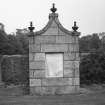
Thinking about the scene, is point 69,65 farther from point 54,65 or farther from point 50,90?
point 50,90

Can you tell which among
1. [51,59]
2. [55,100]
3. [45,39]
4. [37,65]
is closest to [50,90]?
[37,65]

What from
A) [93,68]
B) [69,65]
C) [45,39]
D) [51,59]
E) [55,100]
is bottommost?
[55,100]

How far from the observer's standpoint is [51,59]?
8141 mm

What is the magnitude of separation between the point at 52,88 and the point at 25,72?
3.23 meters

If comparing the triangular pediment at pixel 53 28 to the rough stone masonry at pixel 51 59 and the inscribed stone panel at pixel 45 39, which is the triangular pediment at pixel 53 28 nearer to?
the rough stone masonry at pixel 51 59

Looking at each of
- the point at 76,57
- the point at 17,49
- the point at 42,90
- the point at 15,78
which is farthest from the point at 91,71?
the point at 17,49

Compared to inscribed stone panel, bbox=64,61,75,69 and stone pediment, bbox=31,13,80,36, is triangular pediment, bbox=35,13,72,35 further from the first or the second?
inscribed stone panel, bbox=64,61,75,69

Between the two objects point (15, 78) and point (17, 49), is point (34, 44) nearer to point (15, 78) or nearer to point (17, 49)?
point (15, 78)

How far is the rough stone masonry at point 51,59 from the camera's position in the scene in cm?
810

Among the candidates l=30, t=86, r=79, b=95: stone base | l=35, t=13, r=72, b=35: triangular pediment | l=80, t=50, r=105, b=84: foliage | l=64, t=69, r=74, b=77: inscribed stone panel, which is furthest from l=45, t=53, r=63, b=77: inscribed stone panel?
Result: l=80, t=50, r=105, b=84: foliage

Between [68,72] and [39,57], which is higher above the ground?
[39,57]

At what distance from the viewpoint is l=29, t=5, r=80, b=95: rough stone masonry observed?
8102mm

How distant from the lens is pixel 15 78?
11.1 meters

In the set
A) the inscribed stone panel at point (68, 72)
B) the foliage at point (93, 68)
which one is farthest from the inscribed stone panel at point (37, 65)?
the foliage at point (93, 68)
